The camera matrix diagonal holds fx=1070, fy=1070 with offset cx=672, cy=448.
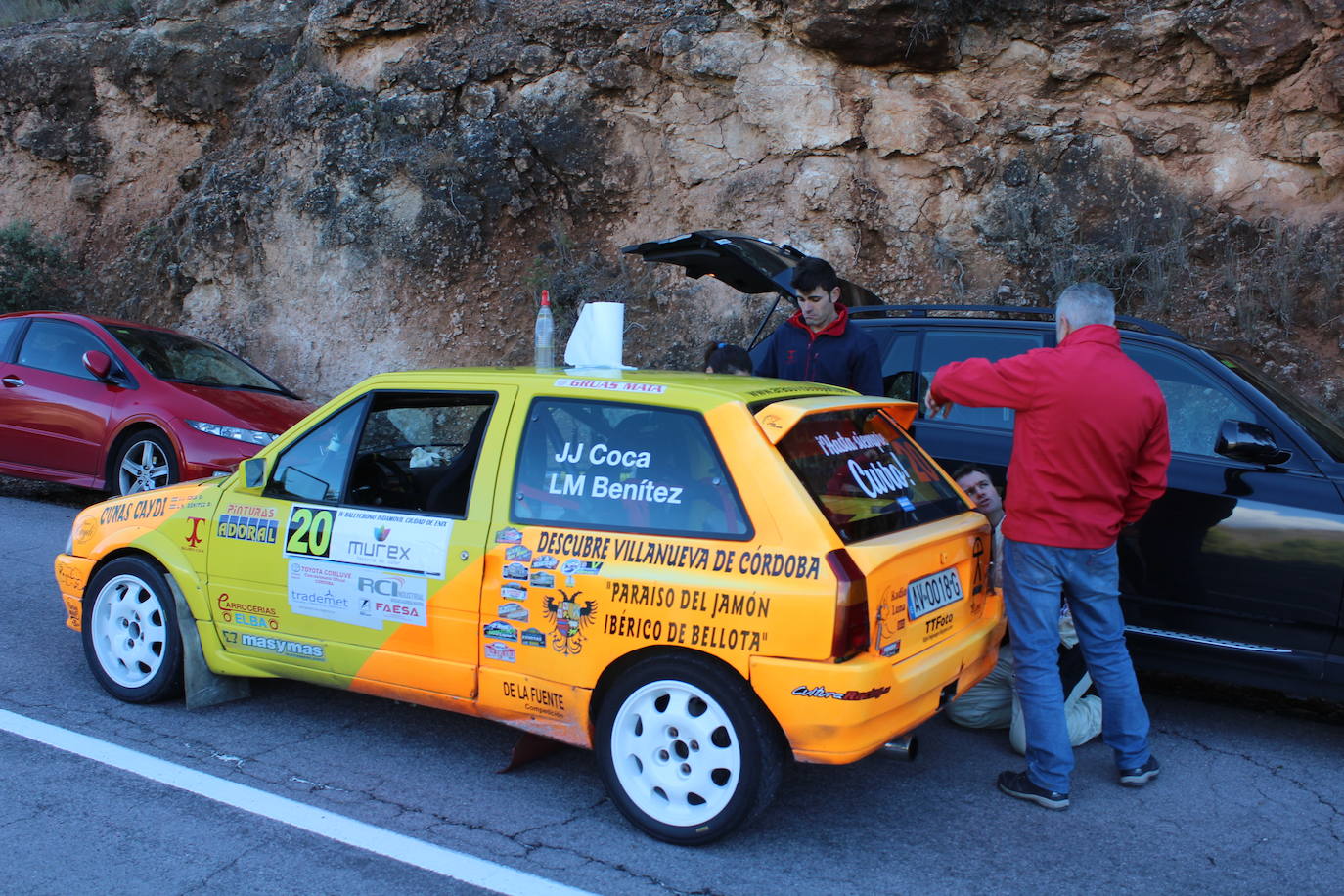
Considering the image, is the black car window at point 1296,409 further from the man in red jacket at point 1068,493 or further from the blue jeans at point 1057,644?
the blue jeans at point 1057,644

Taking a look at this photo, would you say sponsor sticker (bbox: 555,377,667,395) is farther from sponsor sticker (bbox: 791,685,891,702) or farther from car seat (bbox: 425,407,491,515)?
sponsor sticker (bbox: 791,685,891,702)

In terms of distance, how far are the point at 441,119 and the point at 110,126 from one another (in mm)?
7151

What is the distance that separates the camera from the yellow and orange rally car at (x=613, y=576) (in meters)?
3.48

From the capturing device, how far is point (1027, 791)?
4172mm

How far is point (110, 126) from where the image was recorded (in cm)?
1694

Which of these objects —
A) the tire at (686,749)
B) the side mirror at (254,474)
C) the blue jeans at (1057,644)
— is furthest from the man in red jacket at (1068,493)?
the side mirror at (254,474)

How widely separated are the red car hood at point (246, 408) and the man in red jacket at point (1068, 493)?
6.20m

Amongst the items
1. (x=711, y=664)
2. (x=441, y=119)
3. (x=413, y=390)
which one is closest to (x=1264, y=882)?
(x=711, y=664)

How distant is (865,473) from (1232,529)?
2034mm

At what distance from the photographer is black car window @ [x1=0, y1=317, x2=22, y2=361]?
31.1 feet

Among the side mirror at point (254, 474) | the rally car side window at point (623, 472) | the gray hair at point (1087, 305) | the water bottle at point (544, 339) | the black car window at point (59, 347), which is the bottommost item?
the side mirror at point (254, 474)

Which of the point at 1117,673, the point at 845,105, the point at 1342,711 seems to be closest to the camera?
the point at 1117,673

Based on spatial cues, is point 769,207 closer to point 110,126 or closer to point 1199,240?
point 1199,240

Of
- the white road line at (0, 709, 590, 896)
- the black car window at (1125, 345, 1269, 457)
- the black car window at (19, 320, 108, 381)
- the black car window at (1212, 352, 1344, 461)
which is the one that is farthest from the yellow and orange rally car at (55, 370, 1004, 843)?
the black car window at (19, 320, 108, 381)
